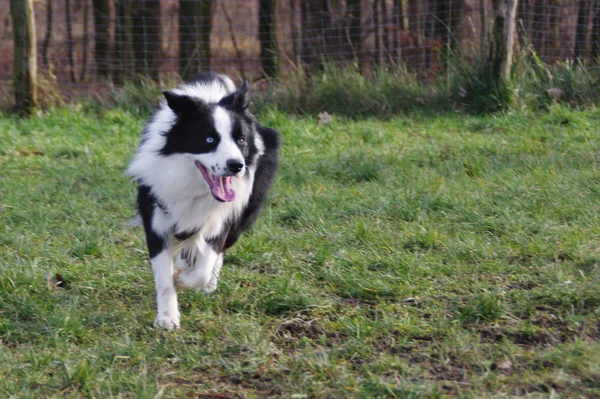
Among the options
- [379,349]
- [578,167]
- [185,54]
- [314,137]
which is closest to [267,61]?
[185,54]

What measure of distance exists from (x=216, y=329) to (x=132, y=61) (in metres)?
7.48

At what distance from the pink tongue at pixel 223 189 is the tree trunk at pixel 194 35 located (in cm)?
698

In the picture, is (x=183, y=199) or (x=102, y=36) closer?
(x=183, y=199)

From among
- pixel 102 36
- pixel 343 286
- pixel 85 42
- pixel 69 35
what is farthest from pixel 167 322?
pixel 69 35

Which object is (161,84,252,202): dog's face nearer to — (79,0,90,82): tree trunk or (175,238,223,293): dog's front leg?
(175,238,223,293): dog's front leg

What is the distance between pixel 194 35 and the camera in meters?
10.8

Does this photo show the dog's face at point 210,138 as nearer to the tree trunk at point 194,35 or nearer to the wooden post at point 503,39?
the wooden post at point 503,39

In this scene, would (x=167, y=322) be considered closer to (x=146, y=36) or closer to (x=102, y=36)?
(x=146, y=36)

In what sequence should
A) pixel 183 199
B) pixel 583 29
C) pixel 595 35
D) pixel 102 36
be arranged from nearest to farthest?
pixel 183 199 → pixel 595 35 → pixel 583 29 → pixel 102 36

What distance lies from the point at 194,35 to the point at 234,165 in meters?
7.81

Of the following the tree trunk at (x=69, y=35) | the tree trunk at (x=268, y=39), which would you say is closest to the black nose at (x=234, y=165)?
the tree trunk at (x=268, y=39)

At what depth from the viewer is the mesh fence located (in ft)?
30.0

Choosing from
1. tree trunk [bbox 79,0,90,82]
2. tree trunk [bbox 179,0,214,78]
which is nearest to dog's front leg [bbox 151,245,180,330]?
tree trunk [bbox 179,0,214,78]

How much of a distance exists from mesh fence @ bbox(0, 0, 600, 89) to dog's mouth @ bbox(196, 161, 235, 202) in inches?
218
